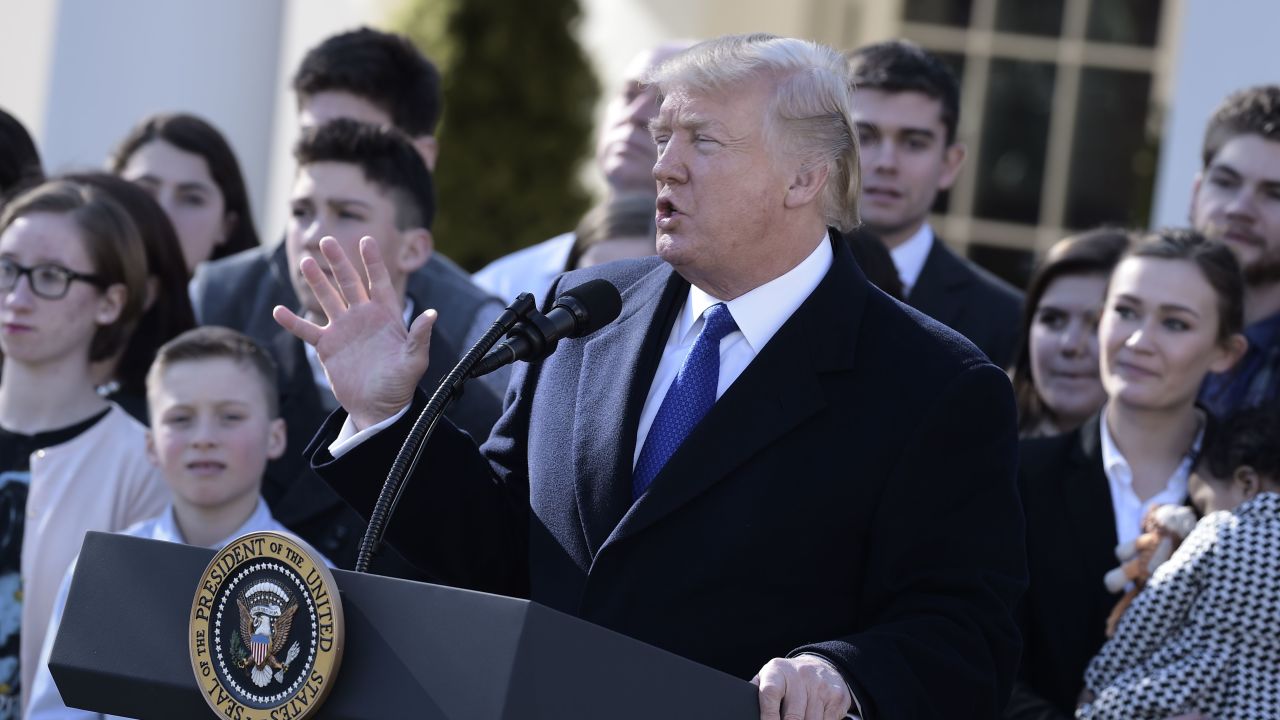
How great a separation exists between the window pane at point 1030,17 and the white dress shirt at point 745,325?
267 inches

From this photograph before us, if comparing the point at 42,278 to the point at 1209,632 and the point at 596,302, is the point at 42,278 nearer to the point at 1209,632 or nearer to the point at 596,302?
the point at 596,302

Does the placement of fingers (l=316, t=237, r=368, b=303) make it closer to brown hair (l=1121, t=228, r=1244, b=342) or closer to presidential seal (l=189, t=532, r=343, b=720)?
presidential seal (l=189, t=532, r=343, b=720)

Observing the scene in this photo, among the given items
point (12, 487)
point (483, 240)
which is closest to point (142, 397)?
point (12, 487)

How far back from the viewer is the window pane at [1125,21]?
892 centimetres

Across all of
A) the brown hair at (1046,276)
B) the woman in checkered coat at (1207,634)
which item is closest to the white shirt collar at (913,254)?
the brown hair at (1046,276)

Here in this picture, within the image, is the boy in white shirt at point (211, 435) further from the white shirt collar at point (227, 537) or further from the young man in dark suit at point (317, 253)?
the young man in dark suit at point (317, 253)

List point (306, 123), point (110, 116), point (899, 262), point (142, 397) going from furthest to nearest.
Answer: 1. point (110, 116)
2. point (306, 123)
3. point (899, 262)
4. point (142, 397)

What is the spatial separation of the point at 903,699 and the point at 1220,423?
188 centimetres

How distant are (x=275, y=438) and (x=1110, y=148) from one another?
6.22 metres

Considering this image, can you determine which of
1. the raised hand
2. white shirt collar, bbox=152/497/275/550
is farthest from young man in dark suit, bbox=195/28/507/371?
the raised hand

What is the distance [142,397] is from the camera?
4.34m

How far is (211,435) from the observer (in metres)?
3.90

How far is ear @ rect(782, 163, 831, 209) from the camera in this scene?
2621 mm

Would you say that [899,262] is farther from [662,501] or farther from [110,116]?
[110,116]
